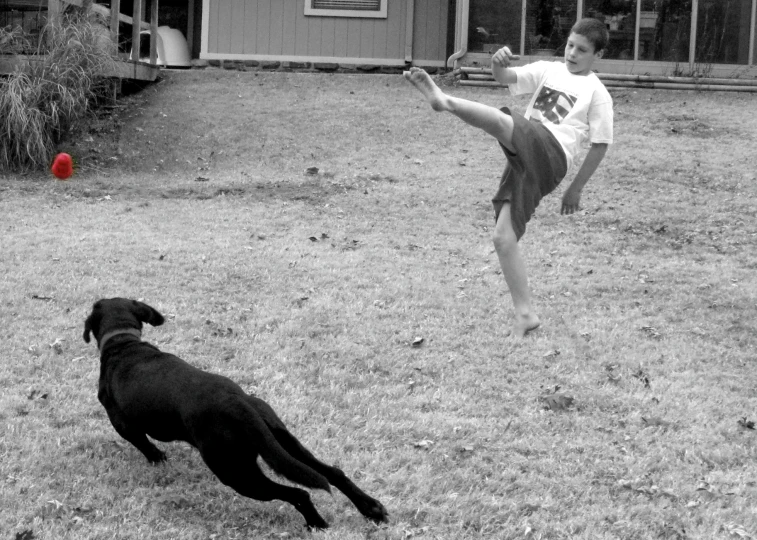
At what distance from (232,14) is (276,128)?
5650 millimetres

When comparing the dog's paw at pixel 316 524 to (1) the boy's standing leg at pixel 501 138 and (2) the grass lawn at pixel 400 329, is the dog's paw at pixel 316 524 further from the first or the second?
(1) the boy's standing leg at pixel 501 138

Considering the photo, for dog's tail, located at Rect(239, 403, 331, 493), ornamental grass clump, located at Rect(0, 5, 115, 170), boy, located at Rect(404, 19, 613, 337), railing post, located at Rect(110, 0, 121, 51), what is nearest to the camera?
dog's tail, located at Rect(239, 403, 331, 493)

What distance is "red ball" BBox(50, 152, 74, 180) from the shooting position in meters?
12.6

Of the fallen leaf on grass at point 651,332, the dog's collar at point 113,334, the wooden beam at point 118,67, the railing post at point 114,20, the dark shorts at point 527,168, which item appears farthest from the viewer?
the railing post at point 114,20

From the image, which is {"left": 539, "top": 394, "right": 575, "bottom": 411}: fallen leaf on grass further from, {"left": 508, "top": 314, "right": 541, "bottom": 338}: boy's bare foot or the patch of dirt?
the patch of dirt

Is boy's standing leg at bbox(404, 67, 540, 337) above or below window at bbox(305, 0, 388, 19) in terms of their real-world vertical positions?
below

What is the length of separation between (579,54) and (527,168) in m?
0.87

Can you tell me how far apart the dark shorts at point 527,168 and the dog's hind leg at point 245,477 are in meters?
2.39

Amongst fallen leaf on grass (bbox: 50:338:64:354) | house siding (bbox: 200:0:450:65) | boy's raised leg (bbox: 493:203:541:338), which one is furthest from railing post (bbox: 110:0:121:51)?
boy's raised leg (bbox: 493:203:541:338)

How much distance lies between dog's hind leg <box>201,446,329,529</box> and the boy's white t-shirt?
275cm

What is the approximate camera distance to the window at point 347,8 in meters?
19.4

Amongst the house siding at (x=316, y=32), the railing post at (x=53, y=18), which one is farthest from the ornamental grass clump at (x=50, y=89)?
the house siding at (x=316, y=32)

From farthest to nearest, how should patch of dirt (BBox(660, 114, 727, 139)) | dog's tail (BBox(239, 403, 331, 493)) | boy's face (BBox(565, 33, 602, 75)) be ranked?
patch of dirt (BBox(660, 114, 727, 139)) < boy's face (BBox(565, 33, 602, 75)) < dog's tail (BBox(239, 403, 331, 493))

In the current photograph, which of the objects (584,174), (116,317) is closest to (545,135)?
(584,174)
